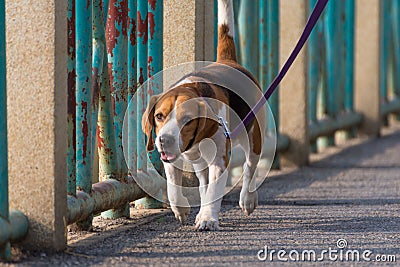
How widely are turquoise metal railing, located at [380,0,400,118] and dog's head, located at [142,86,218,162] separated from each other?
6316 millimetres

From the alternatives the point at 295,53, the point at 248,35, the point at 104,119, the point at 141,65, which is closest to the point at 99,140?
the point at 104,119

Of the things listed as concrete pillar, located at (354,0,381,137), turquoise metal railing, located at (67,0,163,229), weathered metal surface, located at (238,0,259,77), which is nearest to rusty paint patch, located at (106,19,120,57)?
turquoise metal railing, located at (67,0,163,229)

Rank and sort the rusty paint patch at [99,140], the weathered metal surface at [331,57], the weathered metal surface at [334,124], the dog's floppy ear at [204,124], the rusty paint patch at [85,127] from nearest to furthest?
1. the dog's floppy ear at [204,124]
2. the rusty paint patch at [85,127]
3. the rusty paint patch at [99,140]
4. the weathered metal surface at [334,124]
5. the weathered metal surface at [331,57]

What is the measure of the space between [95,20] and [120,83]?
0.43 metres

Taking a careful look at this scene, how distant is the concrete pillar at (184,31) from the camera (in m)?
5.47

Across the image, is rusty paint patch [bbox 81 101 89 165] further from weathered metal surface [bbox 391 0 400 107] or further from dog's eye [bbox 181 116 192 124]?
weathered metal surface [bbox 391 0 400 107]

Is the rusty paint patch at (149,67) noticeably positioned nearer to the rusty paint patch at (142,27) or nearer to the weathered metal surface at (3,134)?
the rusty paint patch at (142,27)

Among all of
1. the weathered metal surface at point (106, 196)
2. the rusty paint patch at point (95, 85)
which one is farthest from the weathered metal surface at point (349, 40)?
the rusty paint patch at point (95, 85)

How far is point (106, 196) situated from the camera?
15.5 ft

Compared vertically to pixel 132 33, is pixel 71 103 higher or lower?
lower

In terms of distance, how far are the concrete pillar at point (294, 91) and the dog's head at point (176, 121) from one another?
3.34 metres

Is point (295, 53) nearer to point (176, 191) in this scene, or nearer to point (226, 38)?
point (226, 38)

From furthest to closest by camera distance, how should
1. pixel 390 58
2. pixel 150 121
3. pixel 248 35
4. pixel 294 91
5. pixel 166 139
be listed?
pixel 390 58, pixel 294 91, pixel 248 35, pixel 150 121, pixel 166 139

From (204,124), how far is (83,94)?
60 cm
